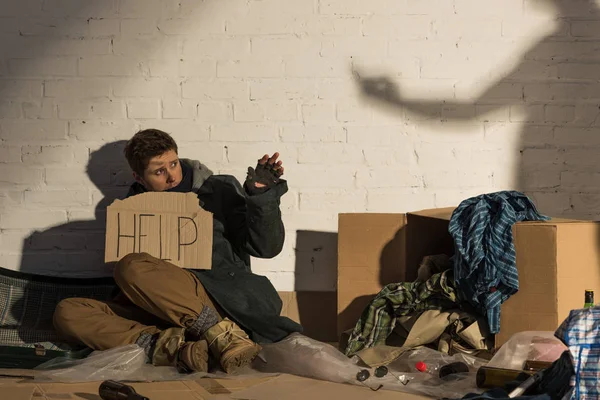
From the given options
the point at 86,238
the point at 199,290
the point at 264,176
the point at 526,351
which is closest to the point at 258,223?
the point at 264,176

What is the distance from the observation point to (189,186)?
14.0 feet

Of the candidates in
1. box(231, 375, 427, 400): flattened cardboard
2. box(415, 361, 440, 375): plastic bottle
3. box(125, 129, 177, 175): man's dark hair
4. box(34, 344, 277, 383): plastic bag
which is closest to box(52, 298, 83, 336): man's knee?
box(34, 344, 277, 383): plastic bag

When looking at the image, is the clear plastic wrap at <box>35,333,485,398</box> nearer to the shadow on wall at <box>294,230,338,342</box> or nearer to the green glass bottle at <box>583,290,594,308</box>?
the green glass bottle at <box>583,290,594,308</box>

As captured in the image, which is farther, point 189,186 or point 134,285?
point 189,186

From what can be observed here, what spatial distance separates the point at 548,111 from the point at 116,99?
2190 millimetres

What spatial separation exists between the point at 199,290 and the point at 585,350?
186 cm

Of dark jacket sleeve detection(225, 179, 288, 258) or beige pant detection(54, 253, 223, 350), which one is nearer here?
beige pant detection(54, 253, 223, 350)

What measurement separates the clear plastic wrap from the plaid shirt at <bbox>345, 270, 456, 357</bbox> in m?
0.24

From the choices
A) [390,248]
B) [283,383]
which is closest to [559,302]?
[390,248]

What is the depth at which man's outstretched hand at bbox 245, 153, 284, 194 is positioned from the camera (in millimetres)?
3854

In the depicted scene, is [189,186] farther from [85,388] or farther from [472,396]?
[472,396]

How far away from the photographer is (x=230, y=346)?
3.62 m

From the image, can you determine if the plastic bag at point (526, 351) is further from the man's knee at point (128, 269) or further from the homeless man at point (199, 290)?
the man's knee at point (128, 269)

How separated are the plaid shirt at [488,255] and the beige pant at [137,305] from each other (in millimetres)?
1095
